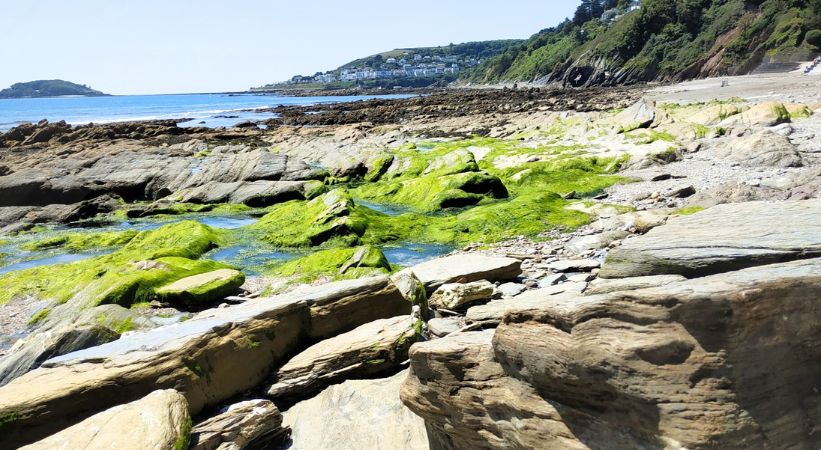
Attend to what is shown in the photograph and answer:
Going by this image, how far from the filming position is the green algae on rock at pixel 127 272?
11.7 metres

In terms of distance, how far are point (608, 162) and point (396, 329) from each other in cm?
1762

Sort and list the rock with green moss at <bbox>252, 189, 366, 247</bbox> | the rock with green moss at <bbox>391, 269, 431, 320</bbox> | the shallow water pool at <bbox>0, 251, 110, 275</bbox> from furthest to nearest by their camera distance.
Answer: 1. the rock with green moss at <bbox>252, 189, 366, 247</bbox>
2. the shallow water pool at <bbox>0, 251, 110, 275</bbox>
3. the rock with green moss at <bbox>391, 269, 431, 320</bbox>

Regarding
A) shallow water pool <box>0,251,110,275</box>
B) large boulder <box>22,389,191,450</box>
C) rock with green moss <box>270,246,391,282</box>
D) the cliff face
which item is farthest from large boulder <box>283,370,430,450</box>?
the cliff face

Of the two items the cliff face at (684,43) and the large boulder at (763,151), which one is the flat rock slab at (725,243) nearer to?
the large boulder at (763,151)

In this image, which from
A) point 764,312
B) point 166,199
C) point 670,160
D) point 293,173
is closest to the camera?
point 764,312

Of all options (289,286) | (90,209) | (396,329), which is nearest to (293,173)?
(90,209)

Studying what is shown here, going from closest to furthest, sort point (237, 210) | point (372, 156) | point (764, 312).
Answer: point (764, 312), point (237, 210), point (372, 156)

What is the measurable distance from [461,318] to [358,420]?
3.24m

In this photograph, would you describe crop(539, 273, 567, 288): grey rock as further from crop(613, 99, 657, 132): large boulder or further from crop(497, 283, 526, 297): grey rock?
crop(613, 99, 657, 132): large boulder

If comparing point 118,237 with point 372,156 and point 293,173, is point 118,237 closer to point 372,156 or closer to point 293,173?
point 293,173

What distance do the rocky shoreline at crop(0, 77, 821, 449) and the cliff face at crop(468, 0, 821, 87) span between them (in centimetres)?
5619

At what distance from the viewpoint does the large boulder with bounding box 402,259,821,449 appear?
3.41 m

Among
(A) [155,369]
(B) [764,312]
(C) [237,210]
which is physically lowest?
(C) [237,210]

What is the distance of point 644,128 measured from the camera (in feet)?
87.8
